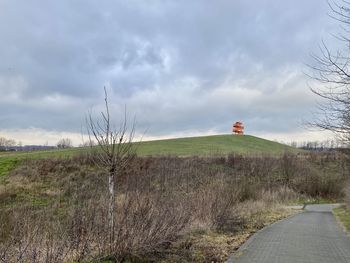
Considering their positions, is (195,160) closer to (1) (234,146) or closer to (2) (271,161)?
(2) (271,161)

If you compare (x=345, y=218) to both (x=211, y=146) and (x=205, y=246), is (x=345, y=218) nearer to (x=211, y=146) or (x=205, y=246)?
(x=205, y=246)

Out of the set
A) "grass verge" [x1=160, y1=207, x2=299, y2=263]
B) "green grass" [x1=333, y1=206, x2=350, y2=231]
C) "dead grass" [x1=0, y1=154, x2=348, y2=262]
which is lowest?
"green grass" [x1=333, y1=206, x2=350, y2=231]

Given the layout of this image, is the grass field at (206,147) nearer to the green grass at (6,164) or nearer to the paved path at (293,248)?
the green grass at (6,164)

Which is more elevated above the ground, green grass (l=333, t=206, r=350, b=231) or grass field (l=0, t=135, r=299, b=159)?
grass field (l=0, t=135, r=299, b=159)

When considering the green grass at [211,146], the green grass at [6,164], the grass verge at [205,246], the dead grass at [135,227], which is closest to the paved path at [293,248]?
the grass verge at [205,246]

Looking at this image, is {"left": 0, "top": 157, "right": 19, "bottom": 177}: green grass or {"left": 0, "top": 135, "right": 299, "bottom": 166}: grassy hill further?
{"left": 0, "top": 135, "right": 299, "bottom": 166}: grassy hill

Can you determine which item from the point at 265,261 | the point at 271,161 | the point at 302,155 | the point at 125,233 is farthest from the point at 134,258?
the point at 302,155

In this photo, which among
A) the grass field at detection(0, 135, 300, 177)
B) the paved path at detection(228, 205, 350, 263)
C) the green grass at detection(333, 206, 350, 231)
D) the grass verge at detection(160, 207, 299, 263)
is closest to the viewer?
the grass verge at detection(160, 207, 299, 263)

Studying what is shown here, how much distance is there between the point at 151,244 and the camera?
10.7m

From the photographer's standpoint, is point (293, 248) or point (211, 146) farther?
point (211, 146)

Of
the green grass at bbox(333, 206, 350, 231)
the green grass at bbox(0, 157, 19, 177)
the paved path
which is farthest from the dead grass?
the green grass at bbox(0, 157, 19, 177)

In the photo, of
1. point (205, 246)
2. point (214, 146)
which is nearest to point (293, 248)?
point (205, 246)

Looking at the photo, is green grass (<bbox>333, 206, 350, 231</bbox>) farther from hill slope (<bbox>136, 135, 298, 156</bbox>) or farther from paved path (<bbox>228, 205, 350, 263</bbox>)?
hill slope (<bbox>136, 135, 298, 156</bbox>)

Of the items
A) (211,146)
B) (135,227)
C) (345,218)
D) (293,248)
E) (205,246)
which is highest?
(211,146)
